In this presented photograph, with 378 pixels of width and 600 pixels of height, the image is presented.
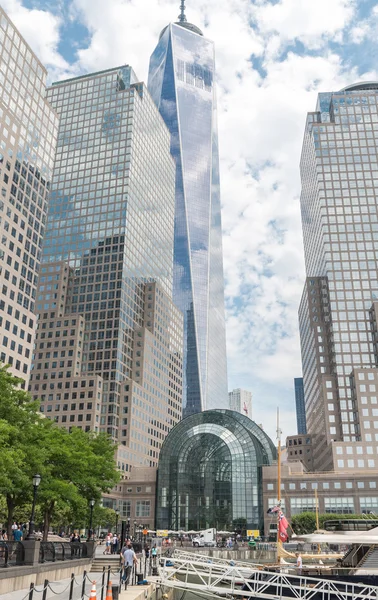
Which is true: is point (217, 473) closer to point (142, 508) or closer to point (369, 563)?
point (142, 508)

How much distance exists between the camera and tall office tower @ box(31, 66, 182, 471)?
5807 inches

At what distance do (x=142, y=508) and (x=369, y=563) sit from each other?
327 ft

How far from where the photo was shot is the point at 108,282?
162 metres

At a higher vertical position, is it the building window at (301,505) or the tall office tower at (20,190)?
the tall office tower at (20,190)

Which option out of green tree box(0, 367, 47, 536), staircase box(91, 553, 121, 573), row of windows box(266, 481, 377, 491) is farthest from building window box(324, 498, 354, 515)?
green tree box(0, 367, 47, 536)

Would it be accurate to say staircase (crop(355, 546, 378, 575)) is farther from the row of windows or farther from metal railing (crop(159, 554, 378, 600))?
the row of windows

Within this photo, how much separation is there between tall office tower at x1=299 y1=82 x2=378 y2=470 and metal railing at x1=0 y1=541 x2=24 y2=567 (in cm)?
10873

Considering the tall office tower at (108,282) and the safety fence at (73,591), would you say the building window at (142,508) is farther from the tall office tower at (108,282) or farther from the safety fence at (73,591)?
the safety fence at (73,591)

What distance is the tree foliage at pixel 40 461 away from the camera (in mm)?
36375

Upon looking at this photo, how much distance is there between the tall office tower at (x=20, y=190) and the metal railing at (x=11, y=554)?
75.3m

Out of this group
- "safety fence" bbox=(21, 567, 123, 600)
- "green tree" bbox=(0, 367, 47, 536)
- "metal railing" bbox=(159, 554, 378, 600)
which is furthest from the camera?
"green tree" bbox=(0, 367, 47, 536)

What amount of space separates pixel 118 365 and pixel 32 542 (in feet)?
407

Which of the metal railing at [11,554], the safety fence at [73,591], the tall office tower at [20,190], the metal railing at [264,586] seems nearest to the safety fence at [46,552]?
the metal railing at [11,554]

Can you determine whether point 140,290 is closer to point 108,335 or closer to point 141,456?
point 108,335
